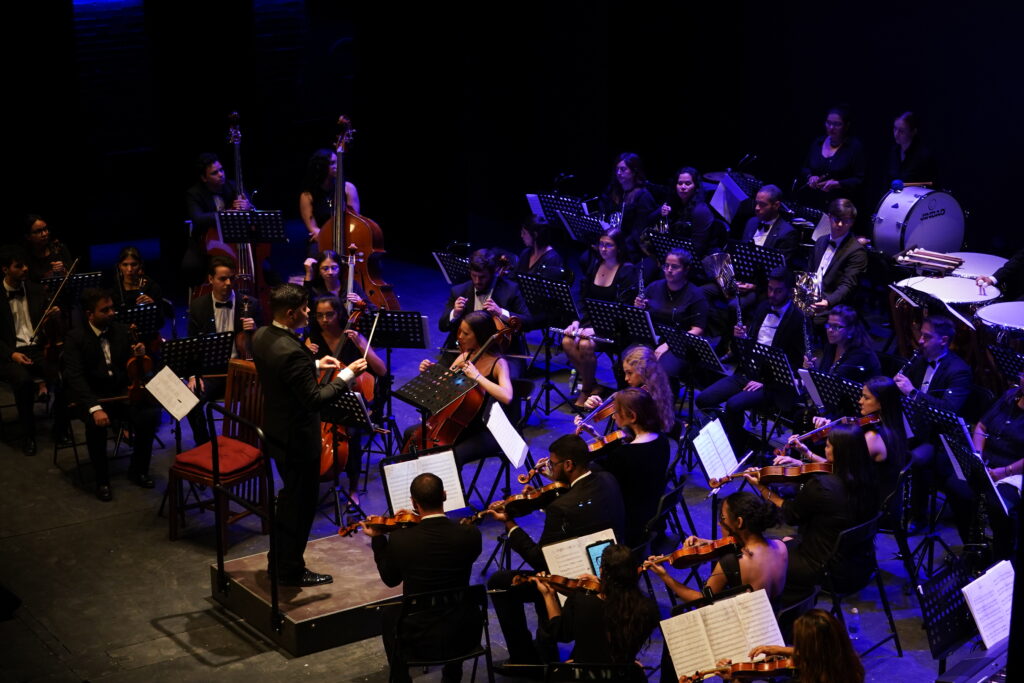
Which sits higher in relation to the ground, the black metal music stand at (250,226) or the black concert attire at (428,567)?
the black metal music stand at (250,226)

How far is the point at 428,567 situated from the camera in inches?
215

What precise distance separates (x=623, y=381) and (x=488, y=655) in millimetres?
3678

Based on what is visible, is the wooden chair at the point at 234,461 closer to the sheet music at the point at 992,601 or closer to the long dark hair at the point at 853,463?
the long dark hair at the point at 853,463

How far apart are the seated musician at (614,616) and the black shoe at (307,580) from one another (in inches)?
75.2

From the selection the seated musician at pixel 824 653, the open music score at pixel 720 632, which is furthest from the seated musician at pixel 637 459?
the seated musician at pixel 824 653

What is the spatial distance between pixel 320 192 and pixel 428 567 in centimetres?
575

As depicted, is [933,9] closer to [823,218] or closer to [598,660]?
[823,218]

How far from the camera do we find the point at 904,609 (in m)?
6.81

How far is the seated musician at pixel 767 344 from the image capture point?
854 cm

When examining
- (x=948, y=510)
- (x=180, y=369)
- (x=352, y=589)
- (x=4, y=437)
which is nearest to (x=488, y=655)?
(x=352, y=589)

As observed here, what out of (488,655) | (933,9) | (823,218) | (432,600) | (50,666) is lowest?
(50,666)

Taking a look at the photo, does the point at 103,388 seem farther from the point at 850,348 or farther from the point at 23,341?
the point at 850,348

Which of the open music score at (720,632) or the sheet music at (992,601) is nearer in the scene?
the open music score at (720,632)

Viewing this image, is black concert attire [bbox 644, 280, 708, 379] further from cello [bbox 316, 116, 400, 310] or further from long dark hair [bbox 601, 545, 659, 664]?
long dark hair [bbox 601, 545, 659, 664]
